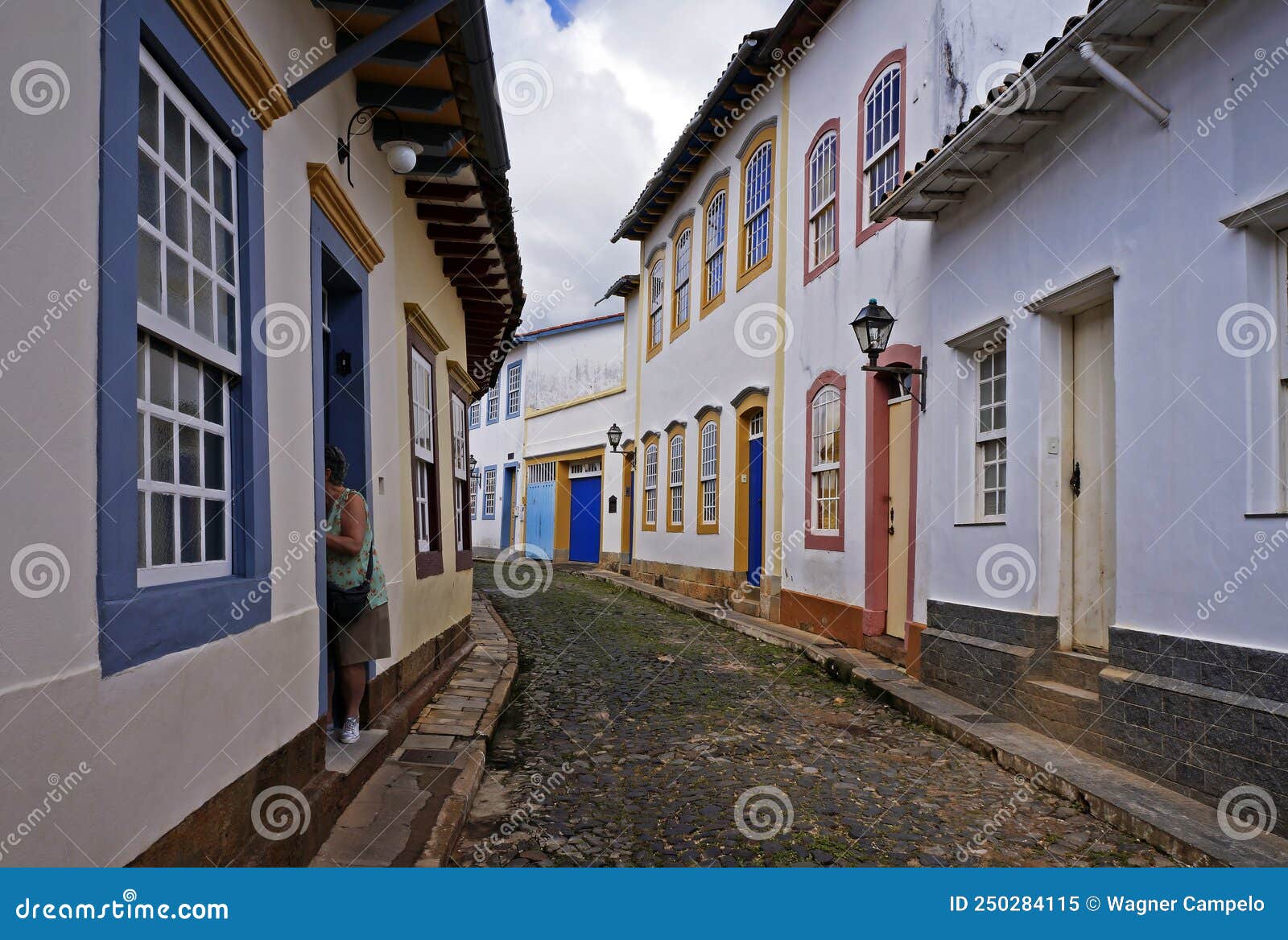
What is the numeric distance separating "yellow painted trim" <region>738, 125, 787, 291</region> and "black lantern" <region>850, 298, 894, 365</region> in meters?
4.59

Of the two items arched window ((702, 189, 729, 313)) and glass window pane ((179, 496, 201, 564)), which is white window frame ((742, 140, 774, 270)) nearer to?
arched window ((702, 189, 729, 313))

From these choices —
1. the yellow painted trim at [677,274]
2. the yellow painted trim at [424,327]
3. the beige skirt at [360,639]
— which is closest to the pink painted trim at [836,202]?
the yellow painted trim at [424,327]

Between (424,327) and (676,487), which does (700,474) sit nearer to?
(676,487)

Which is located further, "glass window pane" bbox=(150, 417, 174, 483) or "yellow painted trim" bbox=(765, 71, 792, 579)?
"yellow painted trim" bbox=(765, 71, 792, 579)

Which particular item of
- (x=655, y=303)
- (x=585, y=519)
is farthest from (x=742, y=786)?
(x=585, y=519)

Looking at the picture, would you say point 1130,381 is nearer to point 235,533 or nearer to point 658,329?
point 235,533

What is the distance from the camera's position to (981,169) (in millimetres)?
7418

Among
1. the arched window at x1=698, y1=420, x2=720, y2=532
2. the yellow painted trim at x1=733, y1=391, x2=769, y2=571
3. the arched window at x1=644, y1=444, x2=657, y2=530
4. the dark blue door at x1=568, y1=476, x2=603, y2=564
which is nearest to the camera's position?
the yellow painted trim at x1=733, y1=391, x2=769, y2=571

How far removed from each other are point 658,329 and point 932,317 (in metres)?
11.5

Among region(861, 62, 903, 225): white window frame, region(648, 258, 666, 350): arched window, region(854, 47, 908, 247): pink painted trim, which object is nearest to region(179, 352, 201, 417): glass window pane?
region(854, 47, 908, 247): pink painted trim

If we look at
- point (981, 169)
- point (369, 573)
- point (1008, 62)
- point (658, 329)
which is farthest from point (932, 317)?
point (658, 329)

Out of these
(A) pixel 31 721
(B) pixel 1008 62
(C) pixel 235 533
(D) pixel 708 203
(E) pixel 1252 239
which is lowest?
(A) pixel 31 721

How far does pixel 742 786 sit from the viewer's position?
17.8 feet

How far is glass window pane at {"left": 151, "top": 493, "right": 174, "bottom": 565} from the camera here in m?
3.04
